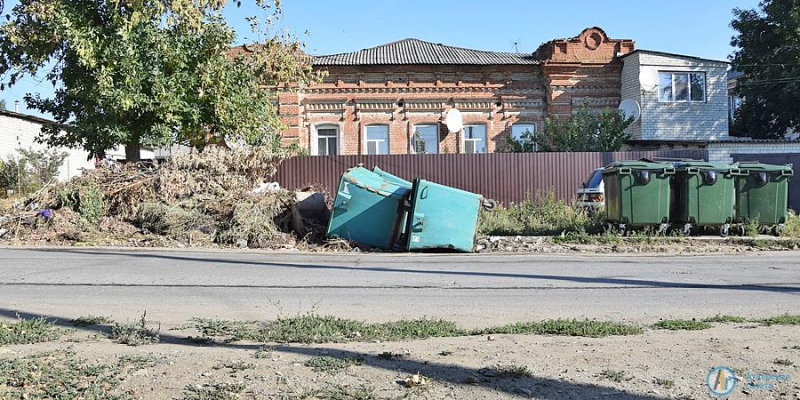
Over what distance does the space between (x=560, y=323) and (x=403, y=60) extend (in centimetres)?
2229

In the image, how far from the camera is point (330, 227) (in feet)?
48.1

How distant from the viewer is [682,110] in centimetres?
2886

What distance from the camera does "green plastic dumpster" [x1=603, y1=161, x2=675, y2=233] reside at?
1539cm

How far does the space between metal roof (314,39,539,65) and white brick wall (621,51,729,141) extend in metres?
4.72

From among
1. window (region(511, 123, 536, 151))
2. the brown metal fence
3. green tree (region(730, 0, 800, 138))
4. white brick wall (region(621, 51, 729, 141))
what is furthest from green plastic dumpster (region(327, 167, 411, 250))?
green tree (region(730, 0, 800, 138))

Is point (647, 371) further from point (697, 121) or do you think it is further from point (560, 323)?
point (697, 121)

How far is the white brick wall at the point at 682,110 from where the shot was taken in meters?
28.4

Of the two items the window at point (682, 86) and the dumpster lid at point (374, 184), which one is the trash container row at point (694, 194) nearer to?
the dumpster lid at point (374, 184)

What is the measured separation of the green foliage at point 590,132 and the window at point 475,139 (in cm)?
359

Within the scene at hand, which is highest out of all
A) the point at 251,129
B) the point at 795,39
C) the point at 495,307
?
the point at 795,39

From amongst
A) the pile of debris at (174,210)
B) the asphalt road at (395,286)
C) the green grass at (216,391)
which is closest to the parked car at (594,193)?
the asphalt road at (395,286)

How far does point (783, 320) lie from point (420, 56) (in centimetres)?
2313

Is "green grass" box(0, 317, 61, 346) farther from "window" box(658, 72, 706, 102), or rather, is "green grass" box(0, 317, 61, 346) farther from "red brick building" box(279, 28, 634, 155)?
"window" box(658, 72, 706, 102)

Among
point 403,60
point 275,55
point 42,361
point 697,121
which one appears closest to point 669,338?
point 42,361
